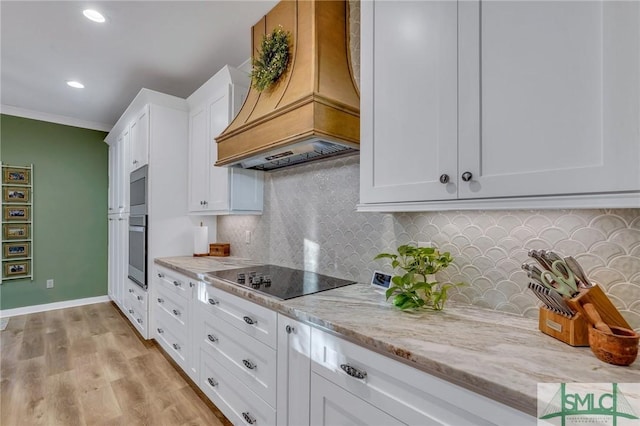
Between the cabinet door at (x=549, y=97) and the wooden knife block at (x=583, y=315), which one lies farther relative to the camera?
the wooden knife block at (x=583, y=315)

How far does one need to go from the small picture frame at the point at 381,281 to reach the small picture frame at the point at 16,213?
4.75 metres

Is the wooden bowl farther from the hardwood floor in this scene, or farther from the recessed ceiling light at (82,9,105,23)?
the recessed ceiling light at (82,9,105,23)

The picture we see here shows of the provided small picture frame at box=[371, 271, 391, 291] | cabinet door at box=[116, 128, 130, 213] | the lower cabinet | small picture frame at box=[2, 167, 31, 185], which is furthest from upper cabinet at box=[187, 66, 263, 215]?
small picture frame at box=[2, 167, 31, 185]

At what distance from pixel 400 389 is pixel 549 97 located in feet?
3.22

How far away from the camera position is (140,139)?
308 cm

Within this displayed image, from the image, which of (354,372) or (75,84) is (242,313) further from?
(75,84)

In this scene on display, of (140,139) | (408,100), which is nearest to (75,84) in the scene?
(140,139)

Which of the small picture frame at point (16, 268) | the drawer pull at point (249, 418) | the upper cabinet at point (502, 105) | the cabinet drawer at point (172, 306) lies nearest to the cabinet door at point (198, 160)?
the cabinet drawer at point (172, 306)

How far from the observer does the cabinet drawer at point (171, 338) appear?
230 centimetres

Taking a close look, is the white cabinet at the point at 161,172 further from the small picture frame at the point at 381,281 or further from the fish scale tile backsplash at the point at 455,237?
the small picture frame at the point at 381,281

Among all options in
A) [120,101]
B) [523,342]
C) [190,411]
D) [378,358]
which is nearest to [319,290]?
[378,358]

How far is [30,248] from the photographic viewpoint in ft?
13.0

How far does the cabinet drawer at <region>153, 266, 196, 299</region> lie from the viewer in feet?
7.27

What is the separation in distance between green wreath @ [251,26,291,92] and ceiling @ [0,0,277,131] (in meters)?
0.43
